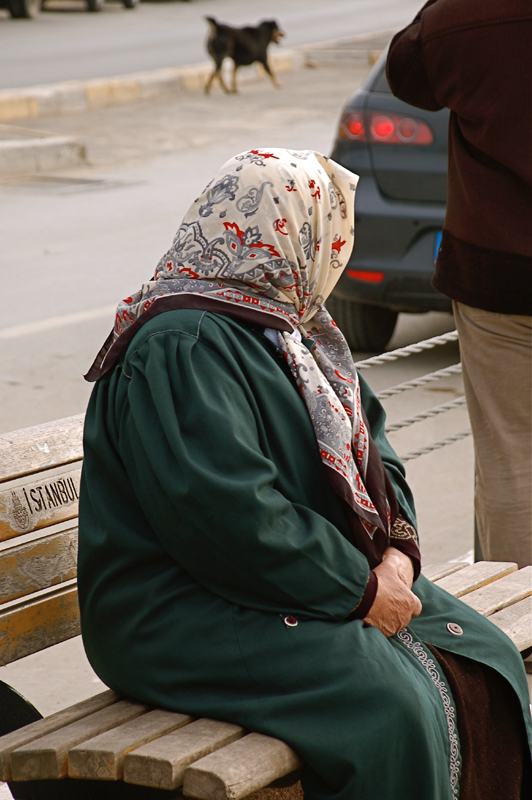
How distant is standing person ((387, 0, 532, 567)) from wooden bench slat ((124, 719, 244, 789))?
1457mm

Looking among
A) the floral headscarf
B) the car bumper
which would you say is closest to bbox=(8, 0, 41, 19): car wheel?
the car bumper

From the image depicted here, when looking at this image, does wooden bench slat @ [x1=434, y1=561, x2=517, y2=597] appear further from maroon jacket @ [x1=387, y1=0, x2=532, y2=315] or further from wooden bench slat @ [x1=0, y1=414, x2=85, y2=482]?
wooden bench slat @ [x1=0, y1=414, x2=85, y2=482]

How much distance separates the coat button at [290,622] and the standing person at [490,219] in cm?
130

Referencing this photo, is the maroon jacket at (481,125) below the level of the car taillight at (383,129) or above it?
above

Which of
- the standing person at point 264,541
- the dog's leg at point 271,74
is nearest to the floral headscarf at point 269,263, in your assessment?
the standing person at point 264,541

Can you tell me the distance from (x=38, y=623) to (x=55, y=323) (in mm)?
4707

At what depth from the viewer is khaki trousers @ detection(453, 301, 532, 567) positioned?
119 inches

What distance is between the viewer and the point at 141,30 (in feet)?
92.7

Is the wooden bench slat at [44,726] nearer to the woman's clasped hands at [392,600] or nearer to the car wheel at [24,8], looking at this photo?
the woman's clasped hands at [392,600]

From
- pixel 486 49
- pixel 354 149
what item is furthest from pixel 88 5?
pixel 486 49

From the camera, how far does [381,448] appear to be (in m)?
2.54

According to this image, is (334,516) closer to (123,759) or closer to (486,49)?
(123,759)

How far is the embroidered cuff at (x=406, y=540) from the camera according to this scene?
2.33m

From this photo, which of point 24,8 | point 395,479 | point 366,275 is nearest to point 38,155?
point 366,275
